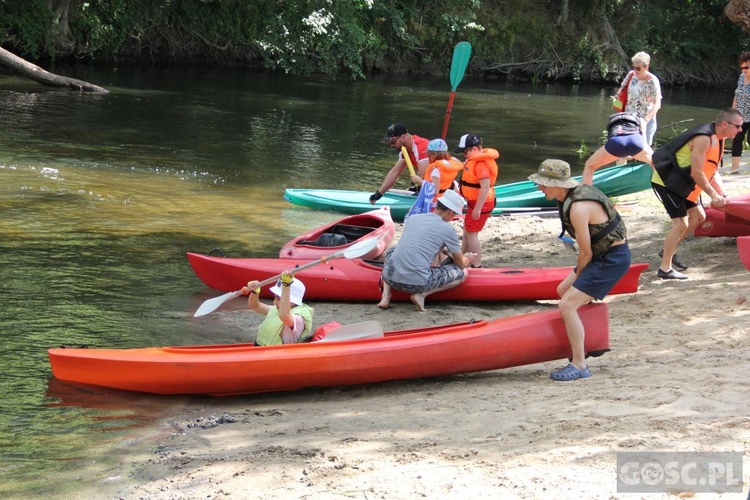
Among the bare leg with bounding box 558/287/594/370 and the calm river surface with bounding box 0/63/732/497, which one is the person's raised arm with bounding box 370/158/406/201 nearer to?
the calm river surface with bounding box 0/63/732/497

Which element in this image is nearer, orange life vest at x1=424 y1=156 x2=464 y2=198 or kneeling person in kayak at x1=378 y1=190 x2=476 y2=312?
kneeling person in kayak at x1=378 y1=190 x2=476 y2=312

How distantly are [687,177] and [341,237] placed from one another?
292 centimetres

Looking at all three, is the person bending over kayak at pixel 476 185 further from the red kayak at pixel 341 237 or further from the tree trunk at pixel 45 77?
the tree trunk at pixel 45 77

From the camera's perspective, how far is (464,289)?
23.9ft

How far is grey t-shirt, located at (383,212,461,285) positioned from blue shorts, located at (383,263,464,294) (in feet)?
0.14

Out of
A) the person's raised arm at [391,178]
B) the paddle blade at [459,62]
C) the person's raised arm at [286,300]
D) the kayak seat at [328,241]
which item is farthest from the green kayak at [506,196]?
the person's raised arm at [286,300]

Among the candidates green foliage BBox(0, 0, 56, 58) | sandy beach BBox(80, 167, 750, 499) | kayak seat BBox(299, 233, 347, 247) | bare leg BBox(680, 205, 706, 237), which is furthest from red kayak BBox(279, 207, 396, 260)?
green foliage BBox(0, 0, 56, 58)

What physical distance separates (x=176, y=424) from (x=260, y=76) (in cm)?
2028

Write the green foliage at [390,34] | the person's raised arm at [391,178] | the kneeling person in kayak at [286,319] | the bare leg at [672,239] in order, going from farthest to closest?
the green foliage at [390,34] < the person's raised arm at [391,178] < the bare leg at [672,239] < the kneeling person in kayak at [286,319]

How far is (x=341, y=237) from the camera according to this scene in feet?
26.5

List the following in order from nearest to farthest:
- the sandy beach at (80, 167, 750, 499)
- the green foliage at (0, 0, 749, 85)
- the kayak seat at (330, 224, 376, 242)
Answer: the sandy beach at (80, 167, 750, 499) < the kayak seat at (330, 224, 376, 242) < the green foliage at (0, 0, 749, 85)

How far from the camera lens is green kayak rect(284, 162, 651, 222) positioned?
405 inches

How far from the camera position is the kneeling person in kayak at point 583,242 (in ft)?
16.3

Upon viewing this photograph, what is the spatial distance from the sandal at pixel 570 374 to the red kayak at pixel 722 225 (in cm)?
310
